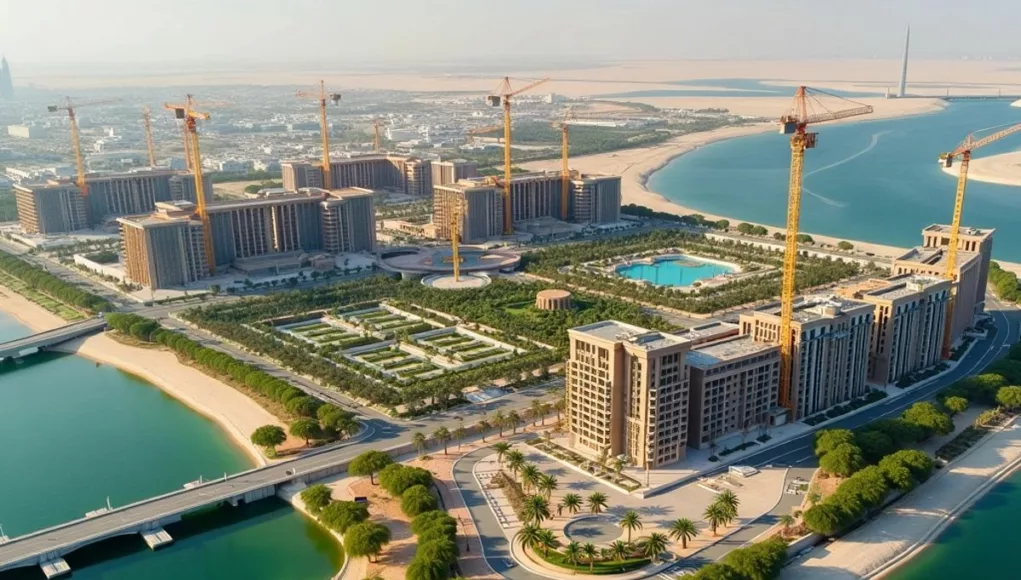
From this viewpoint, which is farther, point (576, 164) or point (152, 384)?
point (576, 164)

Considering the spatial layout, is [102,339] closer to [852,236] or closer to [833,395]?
[833,395]

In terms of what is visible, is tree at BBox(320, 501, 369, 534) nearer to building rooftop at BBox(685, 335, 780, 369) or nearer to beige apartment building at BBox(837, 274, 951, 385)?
building rooftop at BBox(685, 335, 780, 369)

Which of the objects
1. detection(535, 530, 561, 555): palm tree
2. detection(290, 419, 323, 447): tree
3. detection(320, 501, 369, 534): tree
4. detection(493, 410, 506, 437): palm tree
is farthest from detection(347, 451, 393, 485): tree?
detection(535, 530, 561, 555): palm tree

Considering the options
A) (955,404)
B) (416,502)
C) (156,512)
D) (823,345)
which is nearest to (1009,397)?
(955,404)

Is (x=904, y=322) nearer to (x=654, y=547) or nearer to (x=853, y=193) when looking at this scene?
(x=654, y=547)

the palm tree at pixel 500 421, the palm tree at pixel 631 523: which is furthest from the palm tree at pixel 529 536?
the palm tree at pixel 500 421

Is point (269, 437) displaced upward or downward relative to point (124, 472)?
upward

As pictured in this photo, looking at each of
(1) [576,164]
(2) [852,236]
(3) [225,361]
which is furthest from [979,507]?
(1) [576,164]
